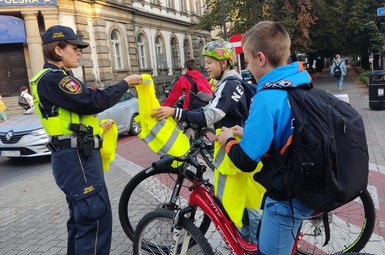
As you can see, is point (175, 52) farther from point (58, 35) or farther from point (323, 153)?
point (323, 153)

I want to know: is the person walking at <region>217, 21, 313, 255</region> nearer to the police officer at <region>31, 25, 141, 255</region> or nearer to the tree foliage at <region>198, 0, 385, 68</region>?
the police officer at <region>31, 25, 141, 255</region>

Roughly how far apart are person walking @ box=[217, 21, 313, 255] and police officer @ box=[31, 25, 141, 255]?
1.14 meters

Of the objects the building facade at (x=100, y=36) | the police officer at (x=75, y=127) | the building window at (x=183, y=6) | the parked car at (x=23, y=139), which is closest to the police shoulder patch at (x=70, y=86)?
the police officer at (x=75, y=127)

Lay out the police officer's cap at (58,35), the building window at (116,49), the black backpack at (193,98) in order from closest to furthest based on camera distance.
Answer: the police officer's cap at (58,35) → the black backpack at (193,98) → the building window at (116,49)

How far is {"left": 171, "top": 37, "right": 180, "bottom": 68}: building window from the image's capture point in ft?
114

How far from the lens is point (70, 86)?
105 inches

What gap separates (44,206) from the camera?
5.67m

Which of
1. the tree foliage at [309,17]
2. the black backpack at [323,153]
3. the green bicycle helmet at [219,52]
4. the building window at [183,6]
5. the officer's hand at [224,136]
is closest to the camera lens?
the black backpack at [323,153]

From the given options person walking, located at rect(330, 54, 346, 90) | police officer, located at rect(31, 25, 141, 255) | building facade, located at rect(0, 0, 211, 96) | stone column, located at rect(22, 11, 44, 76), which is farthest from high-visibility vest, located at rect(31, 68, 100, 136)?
person walking, located at rect(330, 54, 346, 90)

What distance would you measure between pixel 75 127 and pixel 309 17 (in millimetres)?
22923

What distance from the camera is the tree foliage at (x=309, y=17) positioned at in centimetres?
2311

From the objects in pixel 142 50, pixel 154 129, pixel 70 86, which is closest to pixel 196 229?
pixel 154 129

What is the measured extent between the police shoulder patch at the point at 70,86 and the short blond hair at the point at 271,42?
4.15ft

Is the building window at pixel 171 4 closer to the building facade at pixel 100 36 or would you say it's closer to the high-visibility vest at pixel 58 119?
the building facade at pixel 100 36
